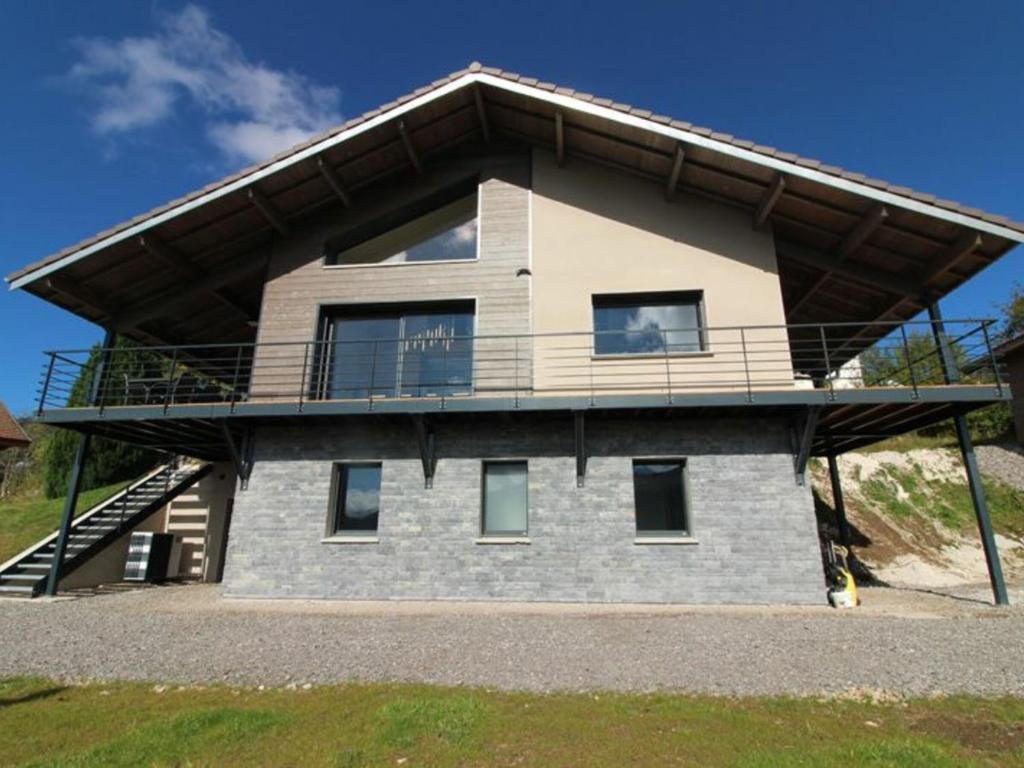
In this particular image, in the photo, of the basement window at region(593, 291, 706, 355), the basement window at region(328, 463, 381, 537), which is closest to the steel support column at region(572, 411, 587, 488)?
the basement window at region(593, 291, 706, 355)

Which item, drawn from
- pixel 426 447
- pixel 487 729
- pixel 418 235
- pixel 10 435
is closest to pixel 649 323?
pixel 426 447

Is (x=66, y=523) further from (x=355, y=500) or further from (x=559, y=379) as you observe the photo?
(x=559, y=379)

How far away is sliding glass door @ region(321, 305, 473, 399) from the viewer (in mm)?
10930

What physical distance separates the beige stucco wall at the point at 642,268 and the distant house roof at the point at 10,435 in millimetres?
10352

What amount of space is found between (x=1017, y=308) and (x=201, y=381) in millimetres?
40905

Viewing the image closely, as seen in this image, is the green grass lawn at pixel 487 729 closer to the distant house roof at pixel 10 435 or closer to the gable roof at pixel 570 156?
the distant house roof at pixel 10 435

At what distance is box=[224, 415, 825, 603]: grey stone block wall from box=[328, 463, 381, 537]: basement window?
0.83 ft

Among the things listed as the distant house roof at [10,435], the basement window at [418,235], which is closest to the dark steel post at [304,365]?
the basement window at [418,235]

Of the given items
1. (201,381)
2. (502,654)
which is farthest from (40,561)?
(502,654)

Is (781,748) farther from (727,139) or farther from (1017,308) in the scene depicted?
(1017,308)

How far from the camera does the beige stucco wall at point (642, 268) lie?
34.2ft

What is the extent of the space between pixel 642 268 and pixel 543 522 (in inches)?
209

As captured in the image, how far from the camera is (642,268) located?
1110 centimetres

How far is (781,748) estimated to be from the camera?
3793 millimetres
